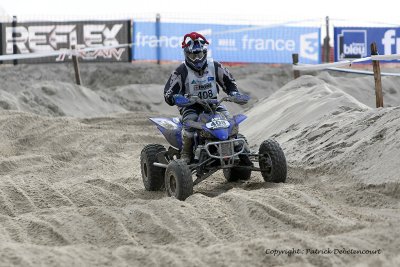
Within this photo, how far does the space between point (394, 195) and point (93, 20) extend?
50.1 feet

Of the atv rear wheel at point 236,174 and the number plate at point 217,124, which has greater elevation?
the number plate at point 217,124

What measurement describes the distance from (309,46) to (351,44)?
3.87ft

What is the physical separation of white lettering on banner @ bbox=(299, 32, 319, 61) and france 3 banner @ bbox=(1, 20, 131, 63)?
15.9ft

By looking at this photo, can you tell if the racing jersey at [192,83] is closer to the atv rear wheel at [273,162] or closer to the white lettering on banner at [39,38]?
the atv rear wheel at [273,162]

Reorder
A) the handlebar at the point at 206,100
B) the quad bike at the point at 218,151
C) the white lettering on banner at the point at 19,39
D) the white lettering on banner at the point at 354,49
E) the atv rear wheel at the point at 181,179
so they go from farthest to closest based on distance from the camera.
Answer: the white lettering on banner at the point at 354,49 → the white lettering on banner at the point at 19,39 → the handlebar at the point at 206,100 → the quad bike at the point at 218,151 → the atv rear wheel at the point at 181,179

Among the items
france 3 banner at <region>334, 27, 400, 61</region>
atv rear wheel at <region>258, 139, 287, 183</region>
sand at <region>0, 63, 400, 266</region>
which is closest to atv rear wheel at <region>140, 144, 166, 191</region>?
sand at <region>0, 63, 400, 266</region>

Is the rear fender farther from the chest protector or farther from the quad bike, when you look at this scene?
the chest protector

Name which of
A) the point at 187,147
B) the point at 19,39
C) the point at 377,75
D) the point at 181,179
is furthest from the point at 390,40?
the point at 181,179

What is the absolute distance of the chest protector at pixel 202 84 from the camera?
8.40 meters

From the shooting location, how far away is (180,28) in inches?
841

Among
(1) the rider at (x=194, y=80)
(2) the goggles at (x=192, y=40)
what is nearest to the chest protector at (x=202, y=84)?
(1) the rider at (x=194, y=80)

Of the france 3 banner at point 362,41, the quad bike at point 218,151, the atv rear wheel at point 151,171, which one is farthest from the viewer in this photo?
the france 3 banner at point 362,41

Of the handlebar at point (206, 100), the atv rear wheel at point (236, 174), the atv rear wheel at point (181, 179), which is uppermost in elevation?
the handlebar at point (206, 100)

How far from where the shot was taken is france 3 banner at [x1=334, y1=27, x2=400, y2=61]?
20938 mm
